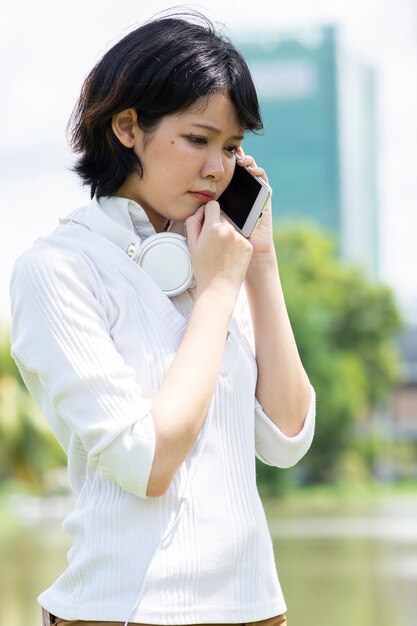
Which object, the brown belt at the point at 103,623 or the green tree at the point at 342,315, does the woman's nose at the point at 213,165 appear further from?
the green tree at the point at 342,315

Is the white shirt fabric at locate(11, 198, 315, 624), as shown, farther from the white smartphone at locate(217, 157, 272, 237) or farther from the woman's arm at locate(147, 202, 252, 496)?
the white smartphone at locate(217, 157, 272, 237)

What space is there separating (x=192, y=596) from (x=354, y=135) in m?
73.7

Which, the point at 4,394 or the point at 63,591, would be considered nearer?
Result: the point at 63,591

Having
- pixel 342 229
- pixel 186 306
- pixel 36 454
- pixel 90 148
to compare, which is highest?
pixel 342 229

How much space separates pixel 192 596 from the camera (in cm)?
129

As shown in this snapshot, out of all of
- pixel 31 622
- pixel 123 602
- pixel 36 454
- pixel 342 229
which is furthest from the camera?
pixel 342 229

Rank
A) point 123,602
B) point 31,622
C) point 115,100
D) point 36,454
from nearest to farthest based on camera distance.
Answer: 1. point 123,602
2. point 115,100
3. point 31,622
4. point 36,454

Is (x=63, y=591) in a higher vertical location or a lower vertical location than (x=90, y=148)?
lower

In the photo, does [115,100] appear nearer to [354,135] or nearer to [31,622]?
[31,622]

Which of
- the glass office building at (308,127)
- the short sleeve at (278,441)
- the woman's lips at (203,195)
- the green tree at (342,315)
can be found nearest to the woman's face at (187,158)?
the woman's lips at (203,195)

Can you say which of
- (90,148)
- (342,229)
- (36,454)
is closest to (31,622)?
(90,148)

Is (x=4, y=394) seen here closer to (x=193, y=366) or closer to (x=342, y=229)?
(x=193, y=366)

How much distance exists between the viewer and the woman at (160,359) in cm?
128

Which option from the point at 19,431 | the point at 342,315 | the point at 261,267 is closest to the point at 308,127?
the point at 342,315
